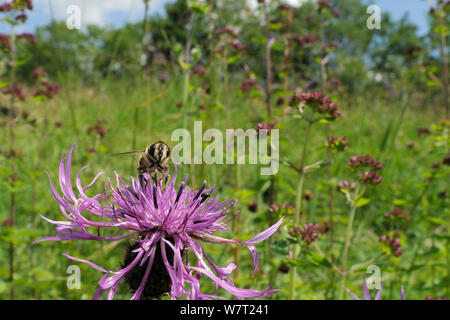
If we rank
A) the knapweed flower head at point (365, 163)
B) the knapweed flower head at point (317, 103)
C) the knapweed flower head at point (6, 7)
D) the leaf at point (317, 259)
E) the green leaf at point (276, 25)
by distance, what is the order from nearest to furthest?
the leaf at point (317, 259) < the knapweed flower head at point (317, 103) < the knapweed flower head at point (365, 163) < the knapweed flower head at point (6, 7) < the green leaf at point (276, 25)

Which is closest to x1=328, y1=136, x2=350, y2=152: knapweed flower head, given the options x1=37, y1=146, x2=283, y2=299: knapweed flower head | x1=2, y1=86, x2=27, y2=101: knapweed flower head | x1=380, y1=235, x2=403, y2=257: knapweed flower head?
x1=380, y1=235, x2=403, y2=257: knapweed flower head

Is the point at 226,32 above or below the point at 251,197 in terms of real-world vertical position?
above

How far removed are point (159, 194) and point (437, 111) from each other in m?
8.08

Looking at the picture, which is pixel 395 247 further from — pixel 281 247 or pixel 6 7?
pixel 6 7

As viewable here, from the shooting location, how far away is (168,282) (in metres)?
1.07

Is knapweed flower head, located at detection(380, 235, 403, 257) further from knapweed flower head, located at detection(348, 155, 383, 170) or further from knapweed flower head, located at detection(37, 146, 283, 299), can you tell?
knapweed flower head, located at detection(37, 146, 283, 299)

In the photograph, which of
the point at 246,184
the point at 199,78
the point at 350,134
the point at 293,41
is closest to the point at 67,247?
the point at 246,184

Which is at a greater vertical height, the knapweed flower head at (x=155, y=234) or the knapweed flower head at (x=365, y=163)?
the knapweed flower head at (x=365, y=163)

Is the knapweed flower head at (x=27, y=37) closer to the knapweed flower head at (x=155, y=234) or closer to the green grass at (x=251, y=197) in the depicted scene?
the green grass at (x=251, y=197)

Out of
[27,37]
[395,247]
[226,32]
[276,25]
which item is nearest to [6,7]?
[27,37]

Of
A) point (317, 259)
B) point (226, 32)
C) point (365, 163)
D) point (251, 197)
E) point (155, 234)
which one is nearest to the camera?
point (155, 234)

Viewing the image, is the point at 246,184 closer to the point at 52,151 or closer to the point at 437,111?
the point at 52,151

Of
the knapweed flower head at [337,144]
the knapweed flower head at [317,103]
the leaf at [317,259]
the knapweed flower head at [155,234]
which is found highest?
the knapweed flower head at [317,103]

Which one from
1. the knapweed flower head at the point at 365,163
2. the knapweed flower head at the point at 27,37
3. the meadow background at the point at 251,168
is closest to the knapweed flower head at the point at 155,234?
the meadow background at the point at 251,168
